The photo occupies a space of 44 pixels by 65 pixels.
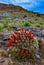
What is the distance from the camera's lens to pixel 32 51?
677 cm

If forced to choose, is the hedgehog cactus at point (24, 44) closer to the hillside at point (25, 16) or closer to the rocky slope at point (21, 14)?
the hillside at point (25, 16)

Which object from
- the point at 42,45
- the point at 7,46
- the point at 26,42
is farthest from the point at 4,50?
the point at 42,45

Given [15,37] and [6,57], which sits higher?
[15,37]

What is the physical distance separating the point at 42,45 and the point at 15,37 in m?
1.18

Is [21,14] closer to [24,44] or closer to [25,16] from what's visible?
[25,16]

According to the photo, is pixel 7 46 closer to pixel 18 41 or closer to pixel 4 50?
pixel 4 50

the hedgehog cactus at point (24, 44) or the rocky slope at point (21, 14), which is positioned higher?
the hedgehog cactus at point (24, 44)

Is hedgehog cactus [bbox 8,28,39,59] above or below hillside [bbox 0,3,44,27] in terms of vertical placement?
above

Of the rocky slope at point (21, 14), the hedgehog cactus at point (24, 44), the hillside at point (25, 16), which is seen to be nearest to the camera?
the hedgehog cactus at point (24, 44)

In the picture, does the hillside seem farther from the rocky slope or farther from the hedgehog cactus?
the hedgehog cactus

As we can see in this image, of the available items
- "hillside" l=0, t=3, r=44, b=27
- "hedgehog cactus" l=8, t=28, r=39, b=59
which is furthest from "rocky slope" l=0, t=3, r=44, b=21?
"hedgehog cactus" l=8, t=28, r=39, b=59

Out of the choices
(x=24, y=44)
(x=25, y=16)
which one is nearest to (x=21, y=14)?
(x=25, y=16)

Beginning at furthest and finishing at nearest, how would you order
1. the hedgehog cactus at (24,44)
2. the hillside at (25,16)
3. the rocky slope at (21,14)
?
the rocky slope at (21,14)
the hillside at (25,16)
the hedgehog cactus at (24,44)

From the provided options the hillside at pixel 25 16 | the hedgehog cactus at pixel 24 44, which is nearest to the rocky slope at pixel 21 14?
the hillside at pixel 25 16
